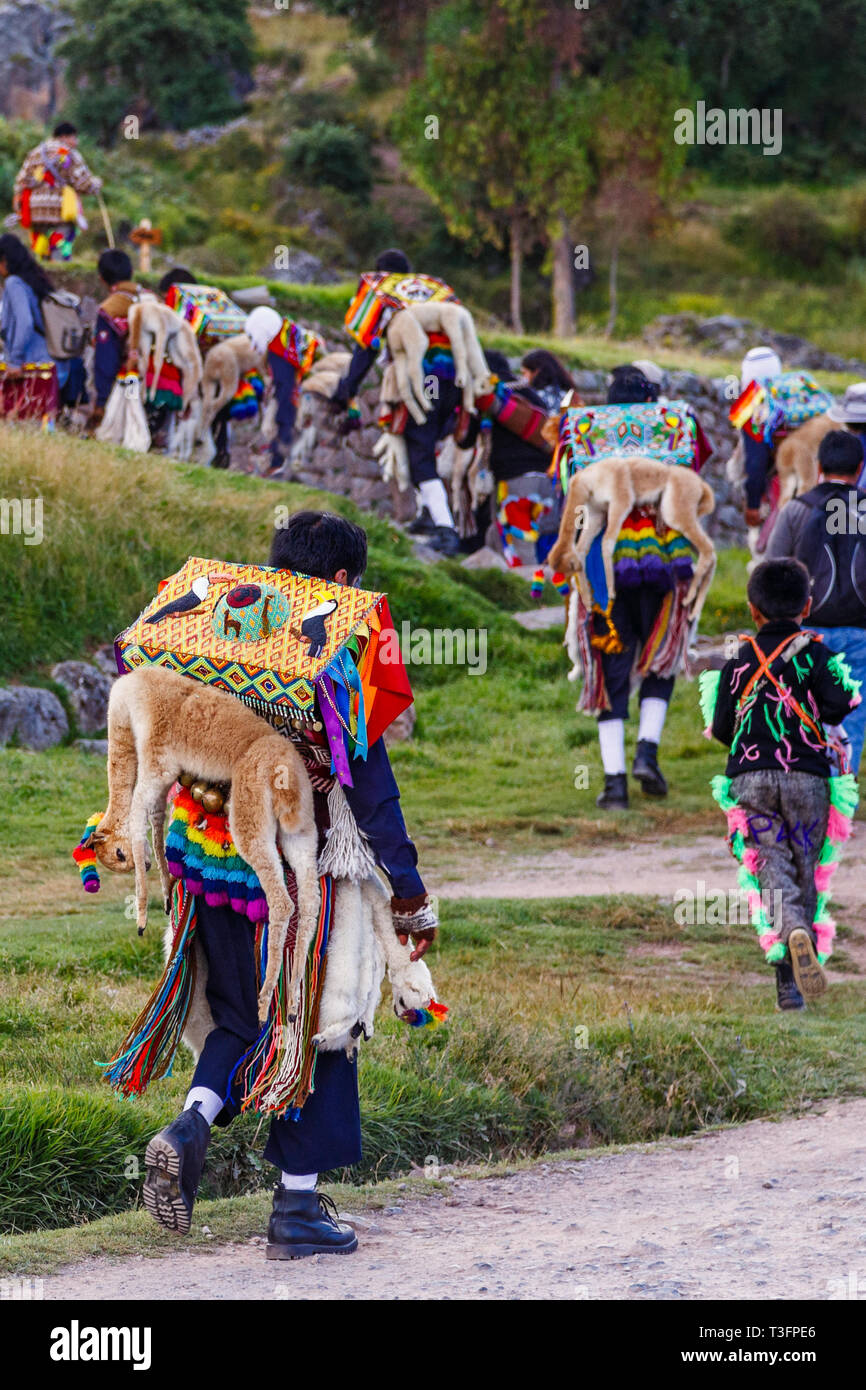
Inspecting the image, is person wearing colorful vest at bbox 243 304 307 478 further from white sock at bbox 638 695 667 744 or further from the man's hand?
the man's hand

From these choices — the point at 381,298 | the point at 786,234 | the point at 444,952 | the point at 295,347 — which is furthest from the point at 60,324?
the point at 786,234

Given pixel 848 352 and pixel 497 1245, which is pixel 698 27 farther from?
pixel 497 1245

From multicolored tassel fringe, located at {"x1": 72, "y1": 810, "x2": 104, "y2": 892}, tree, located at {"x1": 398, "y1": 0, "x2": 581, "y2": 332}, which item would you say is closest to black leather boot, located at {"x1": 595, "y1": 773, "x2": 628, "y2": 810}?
multicolored tassel fringe, located at {"x1": 72, "y1": 810, "x2": 104, "y2": 892}

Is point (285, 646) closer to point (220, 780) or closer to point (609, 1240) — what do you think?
point (220, 780)

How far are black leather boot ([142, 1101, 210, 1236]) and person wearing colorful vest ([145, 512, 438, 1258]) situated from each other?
14 cm

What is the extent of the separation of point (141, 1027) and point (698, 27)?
1476 inches

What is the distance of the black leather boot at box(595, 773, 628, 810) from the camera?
31.3 ft

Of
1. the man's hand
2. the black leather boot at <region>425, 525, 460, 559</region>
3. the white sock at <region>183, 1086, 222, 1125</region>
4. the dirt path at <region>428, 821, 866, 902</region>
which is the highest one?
the black leather boot at <region>425, 525, 460, 559</region>

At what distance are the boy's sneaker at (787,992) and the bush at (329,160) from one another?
33.0 meters

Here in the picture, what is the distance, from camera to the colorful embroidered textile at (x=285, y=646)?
3877mm

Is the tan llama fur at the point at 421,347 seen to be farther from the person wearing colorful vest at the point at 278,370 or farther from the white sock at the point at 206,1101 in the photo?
the white sock at the point at 206,1101

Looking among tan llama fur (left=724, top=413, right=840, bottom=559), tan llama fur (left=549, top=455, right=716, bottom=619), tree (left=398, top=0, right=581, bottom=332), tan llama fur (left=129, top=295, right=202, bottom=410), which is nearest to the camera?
tan llama fur (left=549, top=455, right=716, bottom=619)

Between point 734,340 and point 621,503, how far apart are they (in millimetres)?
22420

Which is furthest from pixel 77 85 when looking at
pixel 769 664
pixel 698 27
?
pixel 769 664
